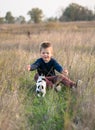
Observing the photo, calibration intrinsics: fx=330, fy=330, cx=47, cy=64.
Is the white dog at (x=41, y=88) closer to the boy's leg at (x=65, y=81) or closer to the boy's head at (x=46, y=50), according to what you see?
the boy's leg at (x=65, y=81)

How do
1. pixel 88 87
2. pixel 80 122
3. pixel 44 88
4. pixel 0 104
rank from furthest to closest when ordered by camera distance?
pixel 44 88
pixel 88 87
pixel 0 104
pixel 80 122

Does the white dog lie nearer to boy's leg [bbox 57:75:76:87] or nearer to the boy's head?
boy's leg [bbox 57:75:76:87]

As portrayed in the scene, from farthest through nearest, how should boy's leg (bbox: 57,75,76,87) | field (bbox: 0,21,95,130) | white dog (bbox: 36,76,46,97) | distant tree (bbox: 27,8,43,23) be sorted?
distant tree (bbox: 27,8,43,23), boy's leg (bbox: 57,75,76,87), white dog (bbox: 36,76,46,97), field (bbox: 0,21,95,130)

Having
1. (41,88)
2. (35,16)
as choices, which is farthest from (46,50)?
(35,16)

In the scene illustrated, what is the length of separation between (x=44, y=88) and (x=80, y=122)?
1.29m

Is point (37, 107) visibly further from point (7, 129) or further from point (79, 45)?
point (79, 45)

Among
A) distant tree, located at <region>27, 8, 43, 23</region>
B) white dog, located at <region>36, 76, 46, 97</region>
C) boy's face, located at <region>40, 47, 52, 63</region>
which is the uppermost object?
boy's face, located at <region>40, 47, 52, 63</region>

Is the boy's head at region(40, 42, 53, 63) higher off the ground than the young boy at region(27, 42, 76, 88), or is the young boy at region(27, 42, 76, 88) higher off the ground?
the boy's head at region(40, 42, 53, 63)

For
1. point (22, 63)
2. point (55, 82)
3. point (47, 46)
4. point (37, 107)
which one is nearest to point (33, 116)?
point (37, 107)

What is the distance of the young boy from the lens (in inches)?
175

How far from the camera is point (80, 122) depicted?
118 inches

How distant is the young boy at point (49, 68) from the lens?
4.45 m

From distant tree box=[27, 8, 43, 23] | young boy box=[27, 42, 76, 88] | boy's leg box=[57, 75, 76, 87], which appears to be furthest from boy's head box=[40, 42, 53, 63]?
distant tree box=[27, 8, 43, 23]

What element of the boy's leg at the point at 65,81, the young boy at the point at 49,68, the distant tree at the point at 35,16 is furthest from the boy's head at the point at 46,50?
the distant tree at the point at 35,16
